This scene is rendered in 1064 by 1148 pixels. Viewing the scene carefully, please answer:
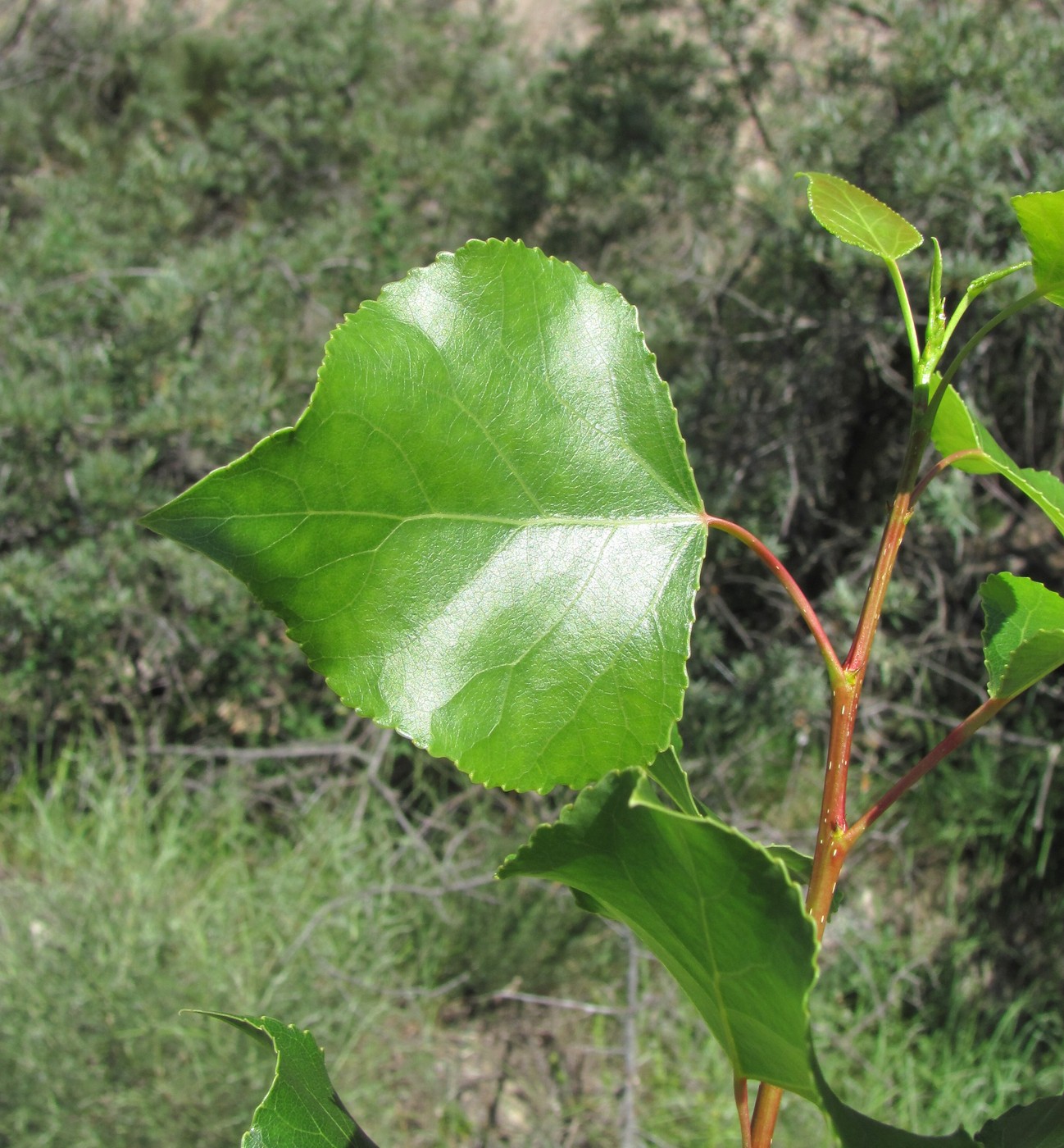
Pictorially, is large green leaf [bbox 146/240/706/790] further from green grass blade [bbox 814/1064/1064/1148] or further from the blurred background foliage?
the blurred background foliage

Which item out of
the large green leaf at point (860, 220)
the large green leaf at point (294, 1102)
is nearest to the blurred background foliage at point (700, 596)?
the large green leaf at point (294, 1102)

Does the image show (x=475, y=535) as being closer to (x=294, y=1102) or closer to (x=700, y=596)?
(x=294, y=1102)

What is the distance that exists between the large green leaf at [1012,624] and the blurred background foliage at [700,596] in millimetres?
2073

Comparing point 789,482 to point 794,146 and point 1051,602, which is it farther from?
point 1051,602

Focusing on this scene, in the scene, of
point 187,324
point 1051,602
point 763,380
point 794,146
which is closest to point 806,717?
point 763,380

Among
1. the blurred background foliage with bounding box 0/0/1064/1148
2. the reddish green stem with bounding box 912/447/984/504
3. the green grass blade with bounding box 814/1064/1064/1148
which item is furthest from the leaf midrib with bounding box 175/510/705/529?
the blurred background foliage with bounding box 0/0/1064/1148

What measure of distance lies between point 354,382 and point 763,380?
8.33ft

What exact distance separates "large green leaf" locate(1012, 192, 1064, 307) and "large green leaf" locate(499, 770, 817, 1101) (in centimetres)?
30

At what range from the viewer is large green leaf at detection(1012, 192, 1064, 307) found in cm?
47

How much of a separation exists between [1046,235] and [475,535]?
29 centimetres

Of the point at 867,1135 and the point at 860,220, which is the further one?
the point at 860,220

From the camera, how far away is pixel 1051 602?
1.71 feet

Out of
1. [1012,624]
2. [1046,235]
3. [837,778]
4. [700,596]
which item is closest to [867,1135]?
[837,778]

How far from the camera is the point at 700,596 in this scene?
298 cm
